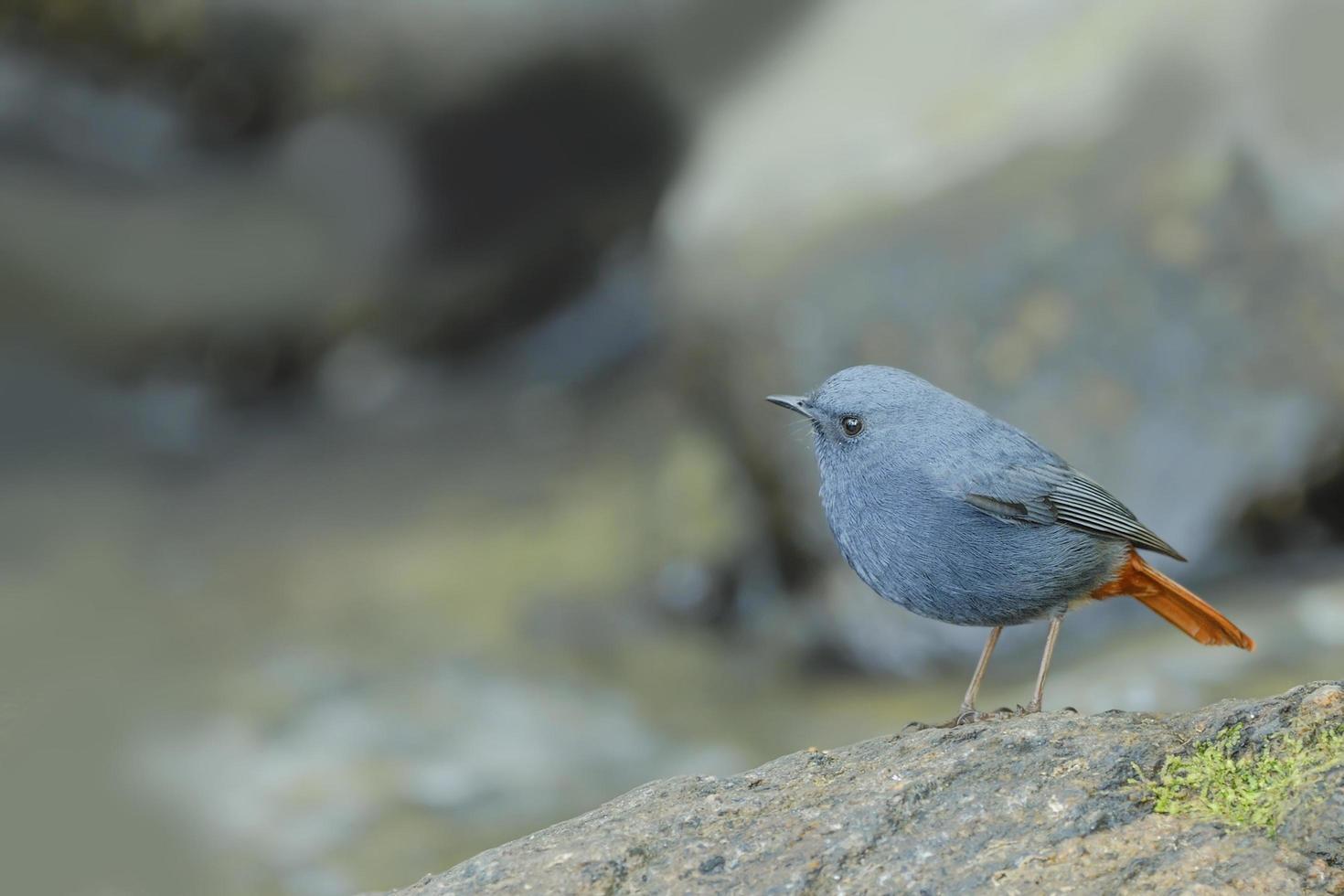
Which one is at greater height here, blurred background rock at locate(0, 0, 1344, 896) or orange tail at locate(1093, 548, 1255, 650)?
blurred background rock at locate(0, 0, 1344, 896)

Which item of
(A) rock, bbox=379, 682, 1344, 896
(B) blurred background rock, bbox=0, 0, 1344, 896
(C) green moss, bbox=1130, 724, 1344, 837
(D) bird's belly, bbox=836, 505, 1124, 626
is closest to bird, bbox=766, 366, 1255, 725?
(D) bird's belly, bbox=836, 505, 1124, 626

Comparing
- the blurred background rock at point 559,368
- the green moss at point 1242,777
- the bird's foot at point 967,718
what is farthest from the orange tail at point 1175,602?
the blurred background rock at point 559,368

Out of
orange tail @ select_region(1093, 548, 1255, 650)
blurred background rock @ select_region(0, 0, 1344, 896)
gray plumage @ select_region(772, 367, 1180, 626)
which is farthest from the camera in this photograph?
blurred background rock @ select_region(0, 0, 1344, 896)

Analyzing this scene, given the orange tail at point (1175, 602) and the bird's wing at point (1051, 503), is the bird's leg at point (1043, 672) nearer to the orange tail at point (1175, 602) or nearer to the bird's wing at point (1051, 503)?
the orange tail at point (1175, 602)

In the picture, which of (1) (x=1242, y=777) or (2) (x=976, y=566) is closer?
(1) (x=1242, y=777)

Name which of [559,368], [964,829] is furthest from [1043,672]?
[559,368]

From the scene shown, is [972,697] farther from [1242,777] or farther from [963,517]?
[1242,777]

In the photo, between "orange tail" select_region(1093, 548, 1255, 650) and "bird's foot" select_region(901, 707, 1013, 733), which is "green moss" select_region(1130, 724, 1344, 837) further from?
"orange tail" select_region(1093, 548, 1255, 650)
